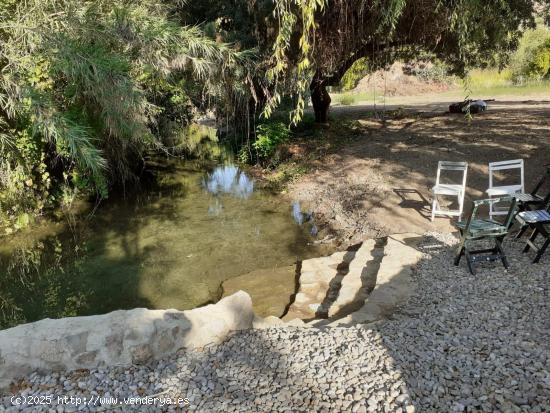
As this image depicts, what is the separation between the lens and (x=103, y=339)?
3.19 metres

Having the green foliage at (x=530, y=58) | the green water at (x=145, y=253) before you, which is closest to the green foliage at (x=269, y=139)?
the green water at (x=145, y=253)

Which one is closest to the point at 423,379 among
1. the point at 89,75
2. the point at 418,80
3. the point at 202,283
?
the point at 202,283

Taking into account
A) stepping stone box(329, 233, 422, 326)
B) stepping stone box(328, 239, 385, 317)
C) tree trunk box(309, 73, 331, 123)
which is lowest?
stepping stone box(328, 239, 385, 317)

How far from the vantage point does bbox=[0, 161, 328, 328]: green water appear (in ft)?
19.2

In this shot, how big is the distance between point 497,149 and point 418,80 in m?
22.0

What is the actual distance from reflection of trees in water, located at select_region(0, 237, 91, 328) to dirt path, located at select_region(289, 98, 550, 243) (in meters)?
4.36

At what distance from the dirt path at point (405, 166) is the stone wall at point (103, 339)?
446 centimetres

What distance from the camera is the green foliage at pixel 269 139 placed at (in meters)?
13.4

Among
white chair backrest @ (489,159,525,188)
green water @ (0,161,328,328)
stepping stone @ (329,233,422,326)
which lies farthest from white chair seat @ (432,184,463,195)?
green water @ (0,161,328,328)

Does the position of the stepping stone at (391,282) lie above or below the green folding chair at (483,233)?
below

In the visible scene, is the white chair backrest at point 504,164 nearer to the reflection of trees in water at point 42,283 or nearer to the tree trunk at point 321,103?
the reflection of trees in water at point 42,283

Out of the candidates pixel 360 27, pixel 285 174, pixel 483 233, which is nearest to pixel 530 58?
pixel 285 174

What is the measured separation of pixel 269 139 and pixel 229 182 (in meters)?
2.12

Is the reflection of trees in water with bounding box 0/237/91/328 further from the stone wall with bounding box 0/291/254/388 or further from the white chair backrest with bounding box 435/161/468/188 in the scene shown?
the white chair backrest with bounding box 435/161/468/188
